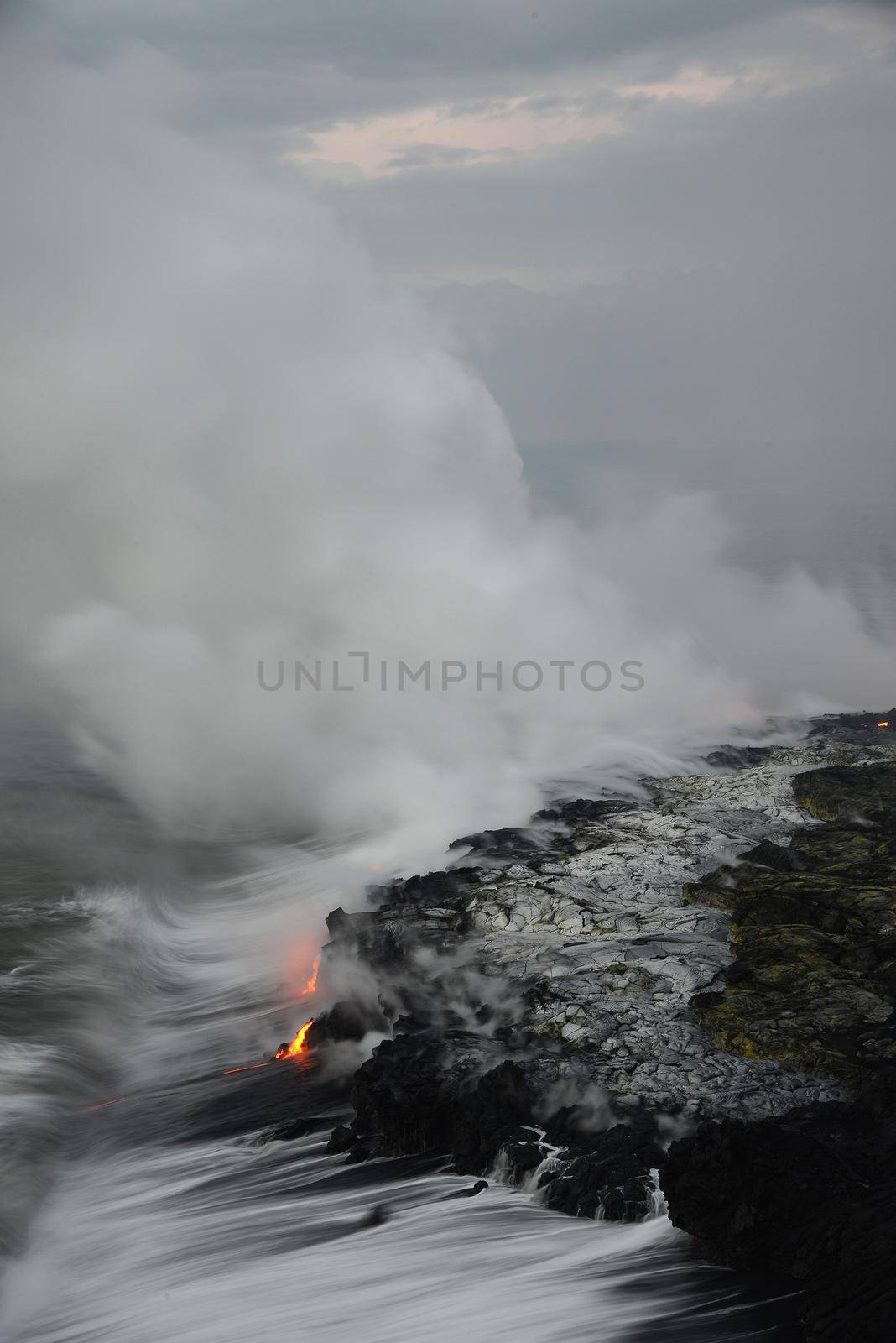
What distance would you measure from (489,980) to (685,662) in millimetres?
30583

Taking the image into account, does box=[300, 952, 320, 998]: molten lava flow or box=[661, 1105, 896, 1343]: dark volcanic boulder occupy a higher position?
box=[300, 952, 320, 998]: molten lava flow

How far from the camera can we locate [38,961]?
26.9 metres

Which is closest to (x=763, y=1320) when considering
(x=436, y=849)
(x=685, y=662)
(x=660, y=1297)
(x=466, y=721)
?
(x=660, y=1297)

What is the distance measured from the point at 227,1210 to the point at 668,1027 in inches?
281

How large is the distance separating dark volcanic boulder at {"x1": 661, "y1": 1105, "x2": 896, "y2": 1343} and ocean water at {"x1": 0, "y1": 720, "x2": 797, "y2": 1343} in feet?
1.31

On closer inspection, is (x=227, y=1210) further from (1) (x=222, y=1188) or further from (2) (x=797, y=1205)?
(2) (x=797, y=1205)

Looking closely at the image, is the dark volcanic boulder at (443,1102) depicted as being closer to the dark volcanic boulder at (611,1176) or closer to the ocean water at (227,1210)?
the ocean water at (227,1210)

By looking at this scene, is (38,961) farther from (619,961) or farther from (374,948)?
(619,961)

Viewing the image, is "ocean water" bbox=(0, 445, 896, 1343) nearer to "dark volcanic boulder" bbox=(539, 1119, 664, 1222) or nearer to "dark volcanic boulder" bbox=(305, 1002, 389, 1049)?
"dark volcanic boulder" bbox=(539, 1119, 664, 1222)

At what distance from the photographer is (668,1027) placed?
17969 mm

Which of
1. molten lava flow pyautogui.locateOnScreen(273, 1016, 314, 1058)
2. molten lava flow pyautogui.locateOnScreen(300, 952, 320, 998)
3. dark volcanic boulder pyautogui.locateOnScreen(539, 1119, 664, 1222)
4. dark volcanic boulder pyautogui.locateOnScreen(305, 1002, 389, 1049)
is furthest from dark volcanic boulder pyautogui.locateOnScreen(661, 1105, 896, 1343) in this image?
molten lava flow pyautogui.locateOnScreen(300, 952, 320, 998)

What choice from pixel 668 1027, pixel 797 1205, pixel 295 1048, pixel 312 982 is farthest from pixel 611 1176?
pixel 312 982

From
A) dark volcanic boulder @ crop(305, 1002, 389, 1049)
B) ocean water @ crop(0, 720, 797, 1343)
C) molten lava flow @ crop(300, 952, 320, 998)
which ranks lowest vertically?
ocean water @ crop(0, 720, 797, 1343)

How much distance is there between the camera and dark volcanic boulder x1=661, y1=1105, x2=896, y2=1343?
11758 mm
